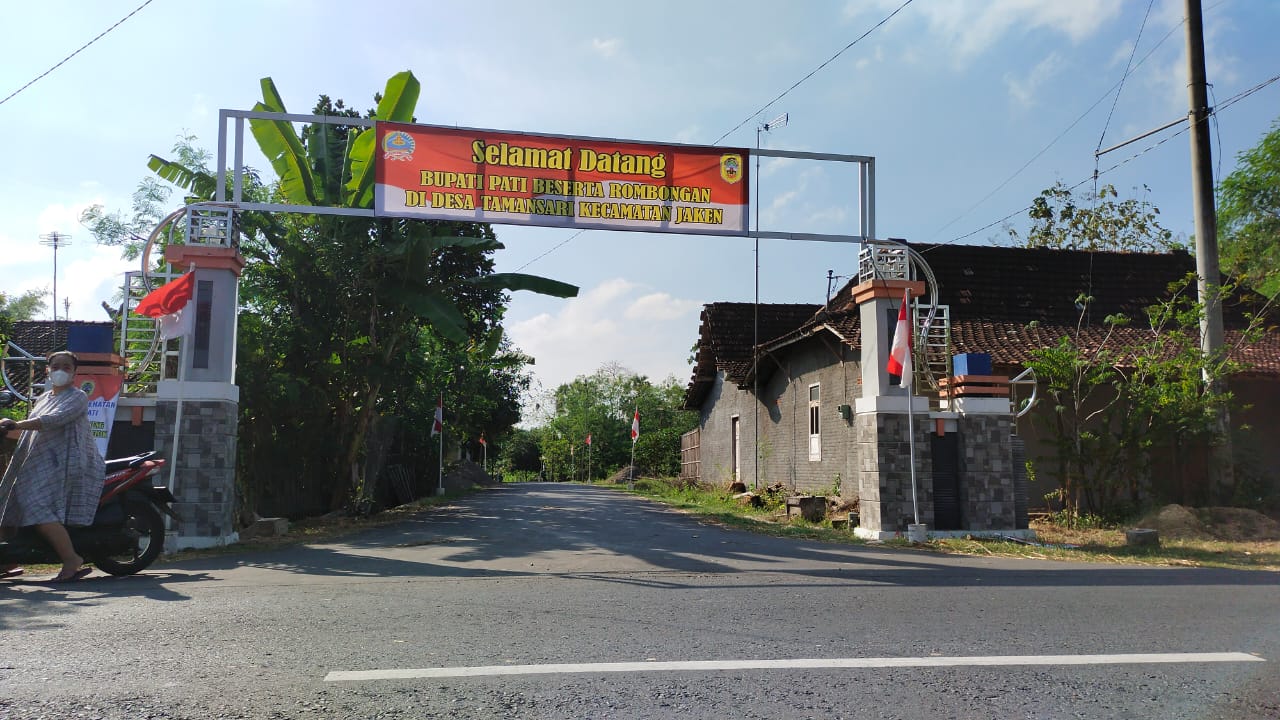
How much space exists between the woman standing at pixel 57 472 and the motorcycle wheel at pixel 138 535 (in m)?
0.37

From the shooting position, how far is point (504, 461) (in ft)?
240

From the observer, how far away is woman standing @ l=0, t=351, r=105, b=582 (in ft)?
23.2

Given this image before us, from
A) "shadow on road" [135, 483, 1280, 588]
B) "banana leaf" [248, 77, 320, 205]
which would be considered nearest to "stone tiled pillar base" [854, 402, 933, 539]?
"shadow on road" [135, 483, 1280, 588]

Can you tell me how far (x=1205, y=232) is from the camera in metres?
15.0

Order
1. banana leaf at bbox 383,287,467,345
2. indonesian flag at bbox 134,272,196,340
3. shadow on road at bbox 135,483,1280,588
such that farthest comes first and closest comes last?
banana leaf at bbox 383,287,467,345, indonesian flag at bbox 134,272,196,340, shadow on road at bbox 135,483,1280,588

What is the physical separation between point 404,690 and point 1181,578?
746cm

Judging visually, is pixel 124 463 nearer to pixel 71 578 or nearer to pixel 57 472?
pixel 57 472

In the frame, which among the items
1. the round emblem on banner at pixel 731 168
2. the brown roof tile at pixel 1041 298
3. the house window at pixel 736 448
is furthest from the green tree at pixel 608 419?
the round emblem on banner at pixel 731 168

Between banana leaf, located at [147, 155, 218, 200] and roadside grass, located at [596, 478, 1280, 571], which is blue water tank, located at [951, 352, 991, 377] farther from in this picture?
banana leaf, located at [147, 155, 218, 200]

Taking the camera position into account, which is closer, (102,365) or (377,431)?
(102,365)

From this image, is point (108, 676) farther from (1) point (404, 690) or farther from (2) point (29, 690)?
(1) point (404, 690)

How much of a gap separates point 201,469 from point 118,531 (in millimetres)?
2787

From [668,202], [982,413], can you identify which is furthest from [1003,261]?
[668,202]

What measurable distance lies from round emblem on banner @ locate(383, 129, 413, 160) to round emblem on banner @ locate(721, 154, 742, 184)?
428 cm
